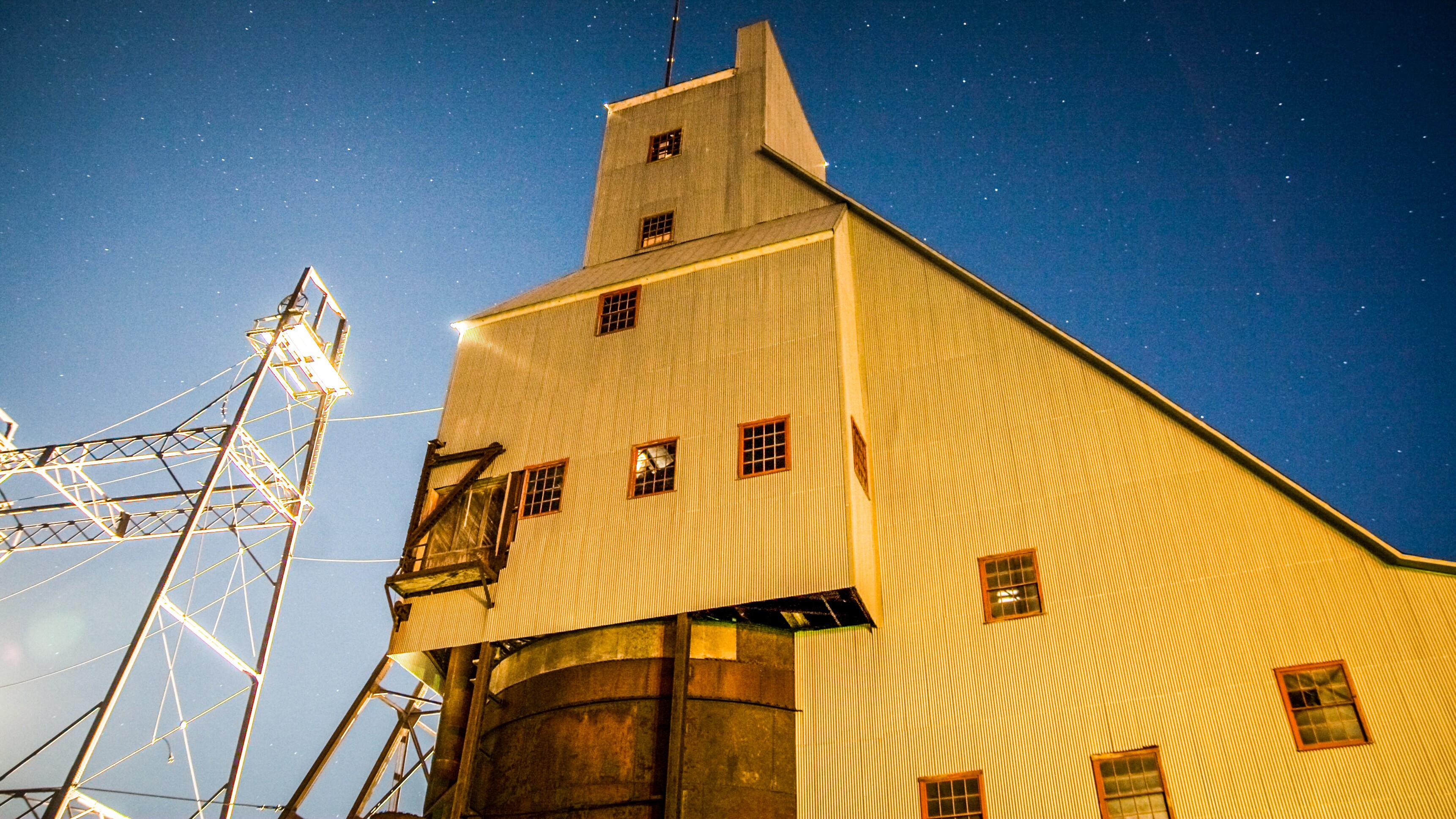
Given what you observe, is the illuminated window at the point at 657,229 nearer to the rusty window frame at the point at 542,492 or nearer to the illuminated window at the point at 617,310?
the illuminated window at the point at 617,310

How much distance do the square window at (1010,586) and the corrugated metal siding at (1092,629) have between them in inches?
7.0

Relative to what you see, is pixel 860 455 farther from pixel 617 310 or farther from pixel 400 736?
pixel 400 736

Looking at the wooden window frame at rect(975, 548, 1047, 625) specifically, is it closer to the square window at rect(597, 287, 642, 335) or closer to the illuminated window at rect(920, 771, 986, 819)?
the illuminated window at rect(920, 771, 986, 819)

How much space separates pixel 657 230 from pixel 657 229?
0.09 feet

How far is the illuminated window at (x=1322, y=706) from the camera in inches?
592

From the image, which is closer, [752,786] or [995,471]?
[752,786]

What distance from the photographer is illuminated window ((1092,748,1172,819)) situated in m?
15.5

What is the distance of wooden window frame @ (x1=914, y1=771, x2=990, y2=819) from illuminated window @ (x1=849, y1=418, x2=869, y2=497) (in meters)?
5.61

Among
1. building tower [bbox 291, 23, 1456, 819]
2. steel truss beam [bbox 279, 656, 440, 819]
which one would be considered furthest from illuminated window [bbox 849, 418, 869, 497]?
steel truss beam [bbox 279, 656, 440, 819]

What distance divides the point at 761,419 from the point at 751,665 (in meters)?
4.96

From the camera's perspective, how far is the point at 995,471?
1948 centimetres

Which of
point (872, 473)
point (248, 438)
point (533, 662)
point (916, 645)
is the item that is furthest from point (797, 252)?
point (248, 438)

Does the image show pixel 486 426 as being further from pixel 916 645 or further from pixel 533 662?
pixel 916 645

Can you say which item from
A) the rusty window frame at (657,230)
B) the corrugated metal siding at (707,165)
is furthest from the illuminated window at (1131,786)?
the rusty window frame at (657,230)
